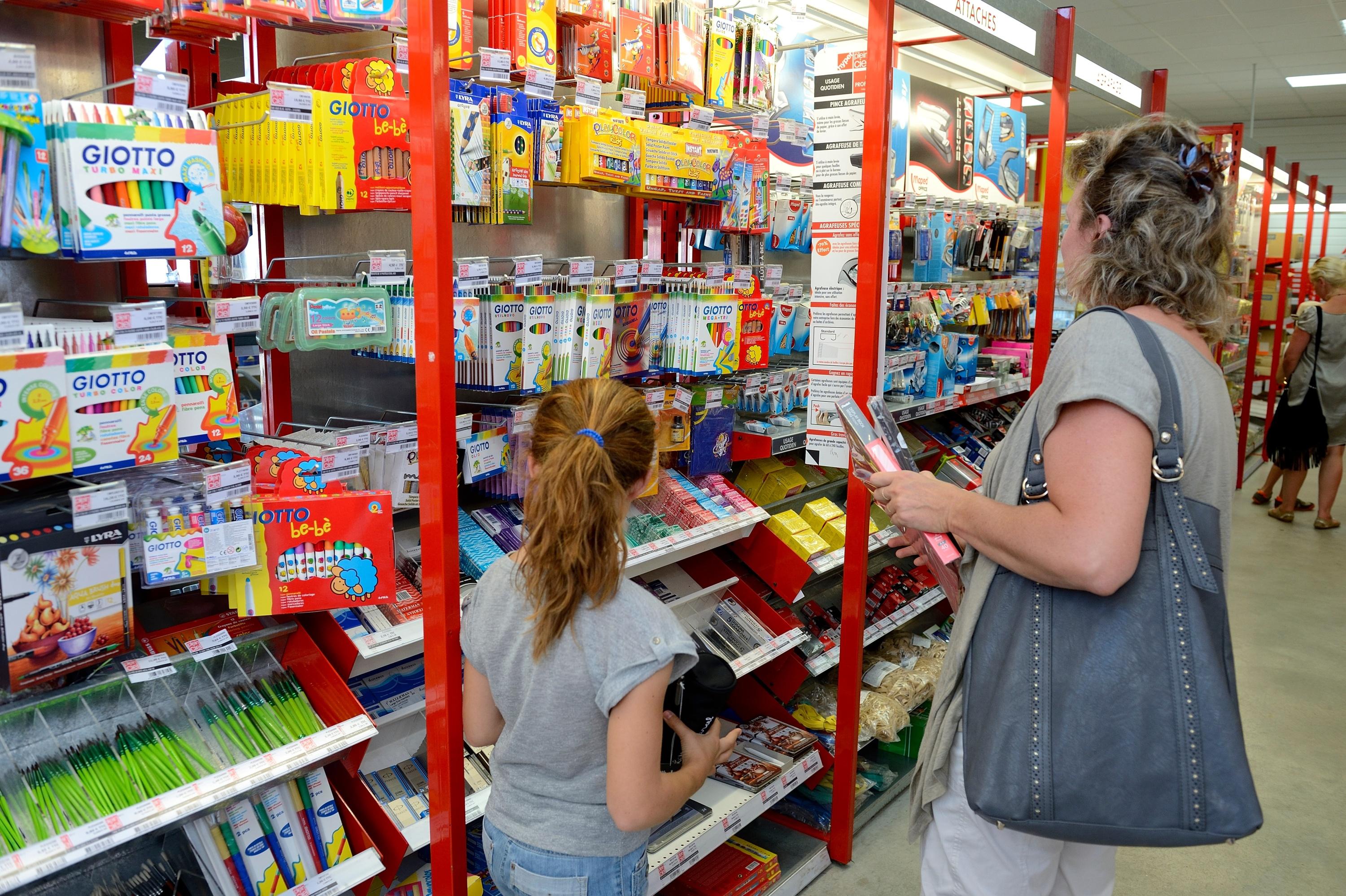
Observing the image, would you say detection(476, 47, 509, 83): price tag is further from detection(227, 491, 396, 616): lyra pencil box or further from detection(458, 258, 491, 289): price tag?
detection(227, 491, 396, 616): lyra pencil box

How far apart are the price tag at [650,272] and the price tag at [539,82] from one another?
1.64 ft

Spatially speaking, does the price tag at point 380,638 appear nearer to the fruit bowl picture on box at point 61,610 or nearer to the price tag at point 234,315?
the fruit bowl picture on box at point 61,610

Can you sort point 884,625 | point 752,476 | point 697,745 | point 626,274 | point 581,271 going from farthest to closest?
point 884,625 < point 752,476 < point 626,274 < point 581,271 < point 697,745

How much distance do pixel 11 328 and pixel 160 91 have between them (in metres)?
0.43

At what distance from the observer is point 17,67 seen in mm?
1407

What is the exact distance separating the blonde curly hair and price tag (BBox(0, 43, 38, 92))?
1605mm

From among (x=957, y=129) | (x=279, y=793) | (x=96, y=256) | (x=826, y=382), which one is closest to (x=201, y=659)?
(x=279, y=793)

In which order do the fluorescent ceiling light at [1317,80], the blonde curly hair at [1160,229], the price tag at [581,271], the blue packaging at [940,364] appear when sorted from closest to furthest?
the blonde curly hair at [1160,229], the price tag at [581,271], the blue packaging at [940,364], the fluorescent ceiling light at [1317,80]

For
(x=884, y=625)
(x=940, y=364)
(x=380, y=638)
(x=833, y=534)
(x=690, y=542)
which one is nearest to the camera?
(x=380, y=638)

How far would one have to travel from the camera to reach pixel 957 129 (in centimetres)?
412

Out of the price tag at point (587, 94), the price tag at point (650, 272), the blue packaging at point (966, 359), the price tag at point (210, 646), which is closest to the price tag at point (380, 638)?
the price tag at point (210, 646)

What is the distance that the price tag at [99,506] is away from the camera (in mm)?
1528

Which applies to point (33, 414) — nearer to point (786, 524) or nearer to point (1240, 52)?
point (786, 524)

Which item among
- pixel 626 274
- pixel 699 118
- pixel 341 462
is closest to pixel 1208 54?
pixel 699 118
